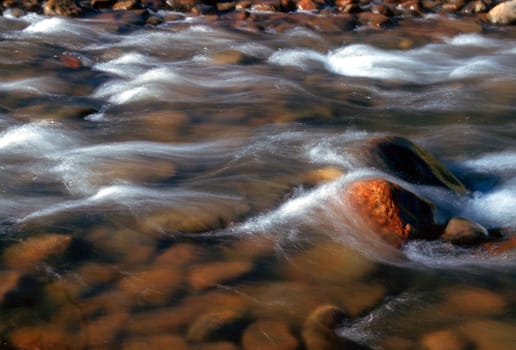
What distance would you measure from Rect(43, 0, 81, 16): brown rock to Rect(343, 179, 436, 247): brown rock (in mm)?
9676

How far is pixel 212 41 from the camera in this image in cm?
1134

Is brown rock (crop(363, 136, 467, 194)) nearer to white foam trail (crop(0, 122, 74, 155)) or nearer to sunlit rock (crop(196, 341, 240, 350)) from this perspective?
sunlit rock (crop(196, 341, 240, 350))

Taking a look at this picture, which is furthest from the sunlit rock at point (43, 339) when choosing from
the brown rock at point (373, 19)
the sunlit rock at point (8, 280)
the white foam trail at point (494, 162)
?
the brown rock at point (373, 19)

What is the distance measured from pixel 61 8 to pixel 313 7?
5014 mm

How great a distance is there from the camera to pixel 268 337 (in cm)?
364

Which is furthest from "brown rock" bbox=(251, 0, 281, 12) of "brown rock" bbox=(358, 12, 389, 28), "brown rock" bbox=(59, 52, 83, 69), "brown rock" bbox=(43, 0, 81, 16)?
"brown rock" bbox=(59, 52, 83, 69)

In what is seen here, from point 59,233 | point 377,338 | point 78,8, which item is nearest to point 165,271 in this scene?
point 59,233

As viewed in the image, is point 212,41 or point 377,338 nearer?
point 377,338

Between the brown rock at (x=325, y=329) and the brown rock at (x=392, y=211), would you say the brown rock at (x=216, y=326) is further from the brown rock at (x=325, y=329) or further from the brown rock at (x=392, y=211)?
the brown rock at (x=392, y=211)

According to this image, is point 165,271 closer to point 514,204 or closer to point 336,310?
point 336,310

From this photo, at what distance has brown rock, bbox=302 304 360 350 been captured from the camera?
3.60 m

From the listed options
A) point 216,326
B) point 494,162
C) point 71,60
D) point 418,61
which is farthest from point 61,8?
point 216,326

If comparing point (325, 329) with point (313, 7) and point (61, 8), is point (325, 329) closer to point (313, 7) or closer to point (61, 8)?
point (61, 8)

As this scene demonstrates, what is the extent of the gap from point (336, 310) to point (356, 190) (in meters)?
1.18
